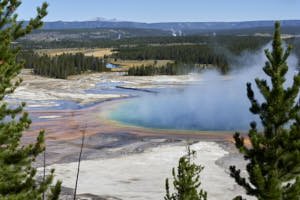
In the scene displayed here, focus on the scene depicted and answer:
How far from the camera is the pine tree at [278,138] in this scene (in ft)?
23.6

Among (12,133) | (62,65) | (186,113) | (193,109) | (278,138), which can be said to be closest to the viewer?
(278,138)

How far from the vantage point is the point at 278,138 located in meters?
7.54

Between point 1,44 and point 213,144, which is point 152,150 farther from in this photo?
point 1,44

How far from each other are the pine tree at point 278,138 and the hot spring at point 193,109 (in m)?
24.1

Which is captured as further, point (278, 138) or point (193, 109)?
point (193, 109)

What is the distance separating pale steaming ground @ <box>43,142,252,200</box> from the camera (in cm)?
1804

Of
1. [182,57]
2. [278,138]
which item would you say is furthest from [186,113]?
[182,57]

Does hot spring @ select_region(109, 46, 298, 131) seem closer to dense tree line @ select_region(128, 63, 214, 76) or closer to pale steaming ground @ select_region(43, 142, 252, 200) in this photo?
pale steaming ground @ select_region(43, 142, 252, 200)

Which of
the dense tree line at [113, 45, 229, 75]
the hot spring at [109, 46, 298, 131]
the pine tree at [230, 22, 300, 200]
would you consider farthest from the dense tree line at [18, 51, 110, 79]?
the pine tree at [230, 22, 300, 200]

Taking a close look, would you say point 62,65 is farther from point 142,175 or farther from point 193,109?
point 142,175

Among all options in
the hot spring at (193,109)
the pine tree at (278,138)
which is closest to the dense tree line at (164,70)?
the hot spring at (193,109)

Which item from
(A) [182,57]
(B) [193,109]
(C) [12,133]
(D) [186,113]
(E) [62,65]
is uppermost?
(A) [182,57]

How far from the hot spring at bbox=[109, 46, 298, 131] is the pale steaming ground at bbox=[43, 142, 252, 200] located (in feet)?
28.0

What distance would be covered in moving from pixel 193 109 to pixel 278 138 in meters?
35.3
